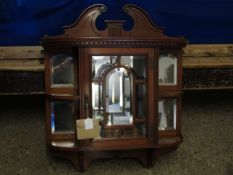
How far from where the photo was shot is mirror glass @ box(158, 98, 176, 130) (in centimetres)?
147

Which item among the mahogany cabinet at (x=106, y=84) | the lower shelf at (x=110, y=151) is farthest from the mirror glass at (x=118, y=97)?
the lower shelf at (x=110, y=151)

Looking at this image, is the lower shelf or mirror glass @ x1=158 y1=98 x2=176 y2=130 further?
mirror glass @ x1=158 y1=98 x2=176 y2=130

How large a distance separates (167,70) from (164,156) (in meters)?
0.41

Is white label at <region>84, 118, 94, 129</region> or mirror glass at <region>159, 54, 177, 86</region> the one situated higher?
mirror glass at <region>159, 54, 177, 86</region>

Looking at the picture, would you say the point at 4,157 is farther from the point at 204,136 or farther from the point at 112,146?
the point at 204,136

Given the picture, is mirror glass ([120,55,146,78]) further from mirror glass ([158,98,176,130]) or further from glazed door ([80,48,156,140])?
mirror glass ([158,98,176,130])

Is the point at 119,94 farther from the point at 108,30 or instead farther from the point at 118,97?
the point at 108,30

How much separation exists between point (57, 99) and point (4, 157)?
15.2 inches

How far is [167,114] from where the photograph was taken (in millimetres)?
1482

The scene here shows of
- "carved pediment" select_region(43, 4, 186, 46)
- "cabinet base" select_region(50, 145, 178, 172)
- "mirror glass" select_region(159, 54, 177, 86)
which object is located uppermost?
"carved pediment" select_region(43, 4, 186, 46)

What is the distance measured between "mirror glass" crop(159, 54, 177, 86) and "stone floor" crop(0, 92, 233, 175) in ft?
0.74

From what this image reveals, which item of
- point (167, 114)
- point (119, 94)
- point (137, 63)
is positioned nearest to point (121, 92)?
point (119, 94)

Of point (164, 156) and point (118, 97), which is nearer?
point (118, 97)

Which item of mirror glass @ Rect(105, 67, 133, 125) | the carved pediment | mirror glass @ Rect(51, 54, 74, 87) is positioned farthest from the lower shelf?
the carved pediment
